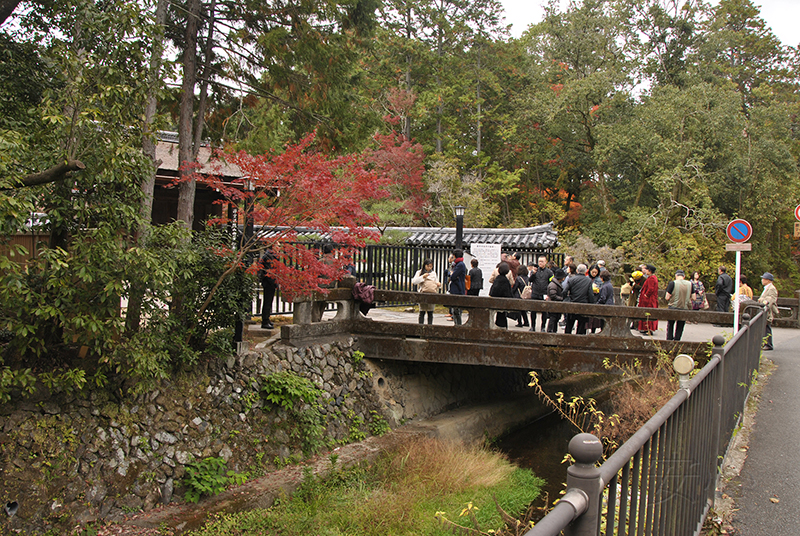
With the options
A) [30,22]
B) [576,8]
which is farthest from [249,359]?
[576,8]

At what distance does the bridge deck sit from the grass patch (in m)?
1.68

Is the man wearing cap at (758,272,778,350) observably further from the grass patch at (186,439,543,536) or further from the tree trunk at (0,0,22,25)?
the tree trunk at (0,0,22,25)

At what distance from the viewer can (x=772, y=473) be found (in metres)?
5.19

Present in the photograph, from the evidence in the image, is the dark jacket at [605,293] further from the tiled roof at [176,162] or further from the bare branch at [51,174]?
the bare branch at [51,174]

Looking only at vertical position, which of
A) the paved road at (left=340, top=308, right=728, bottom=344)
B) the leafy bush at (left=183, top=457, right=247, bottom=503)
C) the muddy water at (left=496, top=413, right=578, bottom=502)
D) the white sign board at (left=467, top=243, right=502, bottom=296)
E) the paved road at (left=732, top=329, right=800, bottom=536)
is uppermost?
the white sign board at (left=467, top=243, right=502, bottom=296)

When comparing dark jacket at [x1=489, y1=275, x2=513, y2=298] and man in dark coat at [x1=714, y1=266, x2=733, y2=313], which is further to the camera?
man in dark coat at [x1=714, y1=266, x2=733, y2=313]

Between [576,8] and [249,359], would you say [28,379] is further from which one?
[576,8]

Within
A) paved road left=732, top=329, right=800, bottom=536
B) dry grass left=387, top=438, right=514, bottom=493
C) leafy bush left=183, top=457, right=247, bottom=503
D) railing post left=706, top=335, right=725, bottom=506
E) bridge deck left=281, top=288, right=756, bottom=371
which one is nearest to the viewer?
paved road left=732, top=329, right=800, bottom=536

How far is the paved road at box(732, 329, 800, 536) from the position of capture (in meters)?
4.19

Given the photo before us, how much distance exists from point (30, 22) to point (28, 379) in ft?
15.3

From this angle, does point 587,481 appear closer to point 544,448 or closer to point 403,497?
point 403,497

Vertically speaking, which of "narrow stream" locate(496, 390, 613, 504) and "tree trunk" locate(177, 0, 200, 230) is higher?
"tree trunk" locate(177, 0, 200, 230)

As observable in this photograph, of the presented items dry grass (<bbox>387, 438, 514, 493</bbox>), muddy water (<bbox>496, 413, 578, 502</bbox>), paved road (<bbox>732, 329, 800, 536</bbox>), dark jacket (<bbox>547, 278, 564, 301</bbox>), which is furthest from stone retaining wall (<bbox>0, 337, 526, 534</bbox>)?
paved road (<bbox>732, 329, 800, 536</bbox>)

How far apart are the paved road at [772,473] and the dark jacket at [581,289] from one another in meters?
3.33
